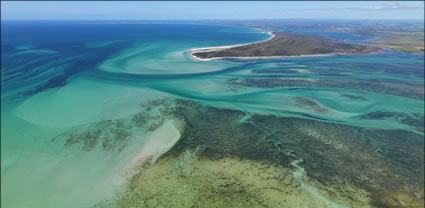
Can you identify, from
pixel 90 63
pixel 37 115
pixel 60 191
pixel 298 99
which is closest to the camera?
pixel 60 191

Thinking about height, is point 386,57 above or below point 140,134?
above

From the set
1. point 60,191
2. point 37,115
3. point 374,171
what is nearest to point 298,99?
point 374,171

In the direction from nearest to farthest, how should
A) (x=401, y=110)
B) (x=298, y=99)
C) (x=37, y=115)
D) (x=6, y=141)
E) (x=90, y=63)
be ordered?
(x=6, y=141), (x=37, y=115), (x=401, y=110), (x=298, y=99), (x=90, y=63)

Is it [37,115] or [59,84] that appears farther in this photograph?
[59,84]

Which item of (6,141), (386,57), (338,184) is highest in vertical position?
(386,57)

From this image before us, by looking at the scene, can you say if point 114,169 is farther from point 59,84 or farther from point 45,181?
point 59,84

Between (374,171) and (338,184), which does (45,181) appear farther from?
(374,171)
